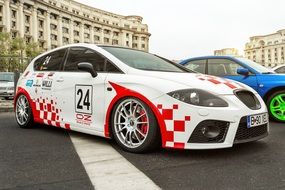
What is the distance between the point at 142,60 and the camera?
177 inches

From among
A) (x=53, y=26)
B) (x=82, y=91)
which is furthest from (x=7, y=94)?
(x=53, y=26)

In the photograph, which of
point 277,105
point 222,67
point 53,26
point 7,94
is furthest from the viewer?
point 53,26

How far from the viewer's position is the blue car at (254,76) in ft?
20.5

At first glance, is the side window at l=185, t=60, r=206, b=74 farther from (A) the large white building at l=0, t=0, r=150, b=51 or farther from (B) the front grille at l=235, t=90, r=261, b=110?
(A) the large white building at l=0, t=0, r=150, b=51

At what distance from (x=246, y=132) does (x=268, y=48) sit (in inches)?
6130

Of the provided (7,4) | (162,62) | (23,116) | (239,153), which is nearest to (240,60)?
(162,62)

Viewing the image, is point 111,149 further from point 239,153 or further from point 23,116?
point 23,116

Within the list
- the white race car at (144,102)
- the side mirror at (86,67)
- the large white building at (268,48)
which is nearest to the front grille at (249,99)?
the white race car at (144,102)

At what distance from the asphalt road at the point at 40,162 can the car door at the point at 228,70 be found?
3.50m

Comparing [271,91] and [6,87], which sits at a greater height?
[271,91]

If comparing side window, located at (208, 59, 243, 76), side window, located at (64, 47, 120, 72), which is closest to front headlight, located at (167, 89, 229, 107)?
side window, located at (64, 47, 120, 72)

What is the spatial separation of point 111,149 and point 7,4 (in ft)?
213

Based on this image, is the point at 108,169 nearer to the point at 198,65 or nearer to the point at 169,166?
the point at 169,166

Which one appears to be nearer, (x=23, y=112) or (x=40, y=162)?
(x=40, y=162)
